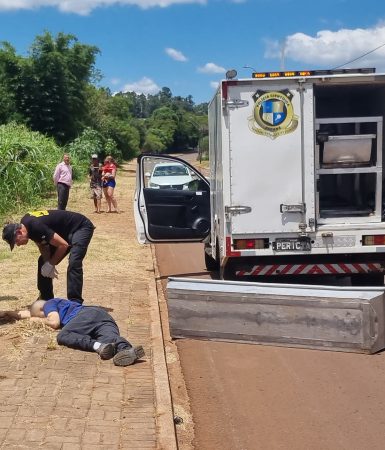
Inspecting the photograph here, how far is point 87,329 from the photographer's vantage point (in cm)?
695

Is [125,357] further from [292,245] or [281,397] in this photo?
[292,245]

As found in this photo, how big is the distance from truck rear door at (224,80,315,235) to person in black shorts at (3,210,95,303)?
187 centimetres

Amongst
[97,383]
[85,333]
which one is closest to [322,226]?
[85,333]

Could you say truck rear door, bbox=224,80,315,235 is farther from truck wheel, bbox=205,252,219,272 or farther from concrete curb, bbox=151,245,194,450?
truck wheel, bbox=205,252,219,272

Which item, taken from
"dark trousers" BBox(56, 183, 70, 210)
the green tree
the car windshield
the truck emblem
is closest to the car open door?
the truck emblem

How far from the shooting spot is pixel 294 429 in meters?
5.12

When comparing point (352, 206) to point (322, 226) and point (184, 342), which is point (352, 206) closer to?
point (322, 226)

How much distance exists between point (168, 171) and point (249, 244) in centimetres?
1584

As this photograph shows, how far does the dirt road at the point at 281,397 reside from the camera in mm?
4984

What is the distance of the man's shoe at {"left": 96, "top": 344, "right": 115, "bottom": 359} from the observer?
21.4ft

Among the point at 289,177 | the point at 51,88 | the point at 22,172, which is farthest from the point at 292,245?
the point at 51,88

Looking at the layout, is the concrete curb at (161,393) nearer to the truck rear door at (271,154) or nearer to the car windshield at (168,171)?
the truck rear door at (271,154)

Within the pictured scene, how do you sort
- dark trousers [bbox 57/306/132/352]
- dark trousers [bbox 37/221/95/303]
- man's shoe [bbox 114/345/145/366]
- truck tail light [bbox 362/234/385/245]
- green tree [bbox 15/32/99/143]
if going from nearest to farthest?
man's shoe [bbox 114/345/145/366] < dark trousers [bbox 57/306/132/352] < dark trousers [bbox 37/221/95/303] < truck tail light [bbox 362/234/385/245] < green tree [bbox 15/32/99/143]

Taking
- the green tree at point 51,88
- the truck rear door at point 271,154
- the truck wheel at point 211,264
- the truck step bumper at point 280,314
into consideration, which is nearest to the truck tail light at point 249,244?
the truck rear door at point 271,154
